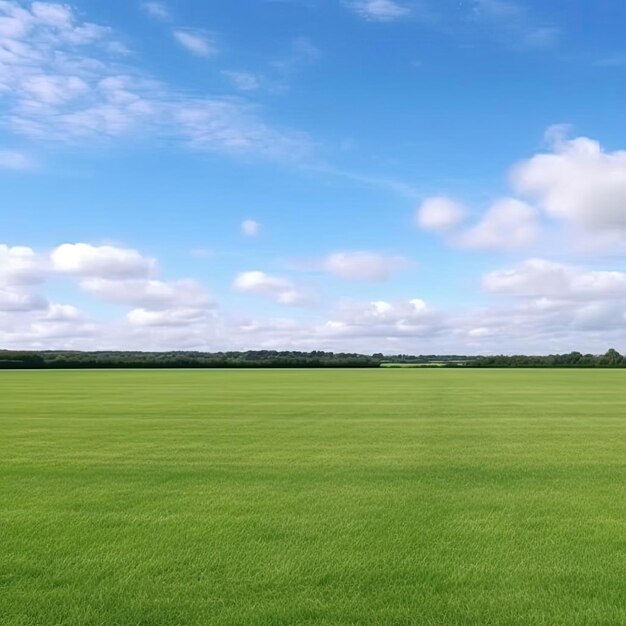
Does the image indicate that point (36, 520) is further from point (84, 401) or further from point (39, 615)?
point (84, 401)

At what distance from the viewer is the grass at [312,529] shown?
196 inches

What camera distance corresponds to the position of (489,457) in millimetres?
11727

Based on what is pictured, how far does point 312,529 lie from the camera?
273 inches

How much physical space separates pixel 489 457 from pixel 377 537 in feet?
18.4

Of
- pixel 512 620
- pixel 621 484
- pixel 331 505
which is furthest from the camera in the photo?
pixel 621 484

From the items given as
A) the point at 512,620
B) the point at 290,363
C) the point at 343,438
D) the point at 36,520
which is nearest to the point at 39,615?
the point at 36,520

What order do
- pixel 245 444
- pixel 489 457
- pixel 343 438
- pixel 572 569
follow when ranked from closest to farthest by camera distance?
pixel 572 569, pixel 489 457, pixel 245 444, pixel 343 438

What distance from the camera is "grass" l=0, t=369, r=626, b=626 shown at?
498 cm

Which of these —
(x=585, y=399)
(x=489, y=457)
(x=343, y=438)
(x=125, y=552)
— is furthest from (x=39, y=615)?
(x=585, y=399)

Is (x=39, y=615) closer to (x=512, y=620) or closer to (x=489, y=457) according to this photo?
(x=512, y=620)

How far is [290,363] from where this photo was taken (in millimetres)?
113125

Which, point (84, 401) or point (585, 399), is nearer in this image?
point (84, 401)

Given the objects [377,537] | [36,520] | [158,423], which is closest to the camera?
[377,537]

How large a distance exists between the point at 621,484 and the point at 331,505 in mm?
4200
